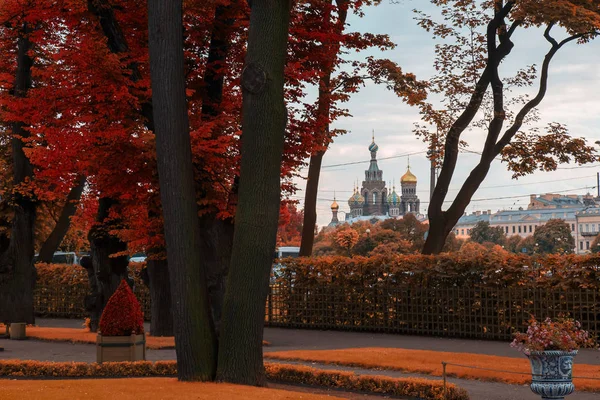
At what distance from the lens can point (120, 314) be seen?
16750 millimetres

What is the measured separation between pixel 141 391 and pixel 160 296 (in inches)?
437

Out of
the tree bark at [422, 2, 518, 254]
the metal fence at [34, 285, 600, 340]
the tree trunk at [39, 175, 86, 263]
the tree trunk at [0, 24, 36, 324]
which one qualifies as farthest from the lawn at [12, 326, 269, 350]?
the tree trunk at [39, 175, 86, 263]

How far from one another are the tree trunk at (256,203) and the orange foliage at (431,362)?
12.5 ft

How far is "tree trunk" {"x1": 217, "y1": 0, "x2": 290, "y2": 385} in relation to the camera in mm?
13289

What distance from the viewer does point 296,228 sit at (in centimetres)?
11112

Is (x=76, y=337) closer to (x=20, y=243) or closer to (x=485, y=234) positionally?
(x=20, y=243)

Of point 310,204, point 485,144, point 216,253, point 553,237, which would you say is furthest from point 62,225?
point 553,237

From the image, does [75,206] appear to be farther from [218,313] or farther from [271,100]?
[271,100]

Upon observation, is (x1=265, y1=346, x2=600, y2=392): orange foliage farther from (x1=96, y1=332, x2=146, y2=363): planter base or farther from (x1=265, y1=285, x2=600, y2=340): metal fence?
(x1=265, y1=285, x2=600, y2=340): metal fence

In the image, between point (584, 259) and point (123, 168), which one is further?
point (584, 259)

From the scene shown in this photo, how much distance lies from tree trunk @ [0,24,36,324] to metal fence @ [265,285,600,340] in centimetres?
763

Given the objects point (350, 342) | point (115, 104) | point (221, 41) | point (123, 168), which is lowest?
point (350, 342)

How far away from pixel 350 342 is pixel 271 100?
10.3 metres

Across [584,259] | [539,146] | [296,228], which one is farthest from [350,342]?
[296,228]
